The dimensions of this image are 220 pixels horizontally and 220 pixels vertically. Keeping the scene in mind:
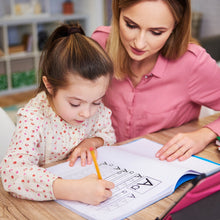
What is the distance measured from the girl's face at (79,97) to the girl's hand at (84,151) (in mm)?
104

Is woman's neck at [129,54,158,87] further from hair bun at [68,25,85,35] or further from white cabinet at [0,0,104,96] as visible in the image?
white cabinet at [0,0,104,96]

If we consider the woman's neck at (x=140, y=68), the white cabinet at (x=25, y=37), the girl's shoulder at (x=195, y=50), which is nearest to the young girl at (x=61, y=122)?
the woman's neck at (x=140, y=68)

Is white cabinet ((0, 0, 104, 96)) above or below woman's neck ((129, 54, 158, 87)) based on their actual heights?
below

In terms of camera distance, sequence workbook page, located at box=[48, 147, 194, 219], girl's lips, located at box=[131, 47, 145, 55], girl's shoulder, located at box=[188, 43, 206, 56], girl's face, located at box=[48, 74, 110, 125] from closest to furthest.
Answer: workbook page, located at box=[48, 147, 194, 219]
girl's face, located at box=[48, 74, 110, 125]
girl's lips, located at box=[131, 47, 145, 55]
girl's shoulder, located at box=[188, 43, 206, 56]

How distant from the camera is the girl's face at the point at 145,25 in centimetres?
115

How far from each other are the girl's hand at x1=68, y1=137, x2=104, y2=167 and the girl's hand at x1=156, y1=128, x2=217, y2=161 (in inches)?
8.6

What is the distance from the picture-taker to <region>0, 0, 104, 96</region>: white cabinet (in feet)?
14.5

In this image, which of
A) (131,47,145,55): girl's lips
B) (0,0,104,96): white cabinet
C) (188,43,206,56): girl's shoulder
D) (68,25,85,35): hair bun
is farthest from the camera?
(0,0,104,96): white cabinet

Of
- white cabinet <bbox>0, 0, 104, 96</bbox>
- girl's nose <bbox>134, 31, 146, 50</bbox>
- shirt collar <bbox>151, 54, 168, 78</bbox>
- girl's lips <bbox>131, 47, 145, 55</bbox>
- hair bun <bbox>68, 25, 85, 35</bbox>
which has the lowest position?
white cabinet <bbox>0, 0, 104, 96</bbox>

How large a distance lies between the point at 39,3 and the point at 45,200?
14.1ft

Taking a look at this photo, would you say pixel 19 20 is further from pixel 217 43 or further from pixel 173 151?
pixel 173 151

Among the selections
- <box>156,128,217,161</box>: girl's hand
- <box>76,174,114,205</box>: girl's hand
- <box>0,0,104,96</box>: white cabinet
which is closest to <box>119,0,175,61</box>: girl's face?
<box>156,128,217,161</box>: girl's hand

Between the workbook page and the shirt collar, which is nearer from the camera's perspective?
the workbook page

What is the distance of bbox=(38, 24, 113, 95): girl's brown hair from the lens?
3.27 ft
